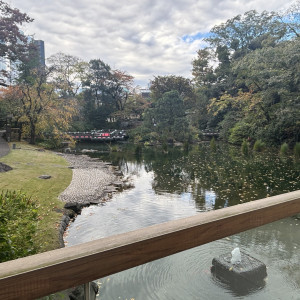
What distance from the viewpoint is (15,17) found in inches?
524

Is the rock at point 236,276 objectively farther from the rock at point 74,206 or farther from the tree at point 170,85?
the tree at point 170,85

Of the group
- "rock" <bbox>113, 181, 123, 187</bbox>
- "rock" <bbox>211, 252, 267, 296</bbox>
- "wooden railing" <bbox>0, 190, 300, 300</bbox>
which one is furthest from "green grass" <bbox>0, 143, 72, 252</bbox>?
"wooden railing" <bbox>0, 190, 300, 300</bbox>

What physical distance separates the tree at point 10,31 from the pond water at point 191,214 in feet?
27.9

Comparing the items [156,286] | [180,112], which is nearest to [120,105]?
[180,112]

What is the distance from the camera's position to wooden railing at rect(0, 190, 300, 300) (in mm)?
554

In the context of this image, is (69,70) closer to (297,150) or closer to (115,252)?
(297,150)

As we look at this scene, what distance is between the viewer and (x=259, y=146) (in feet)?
50.0

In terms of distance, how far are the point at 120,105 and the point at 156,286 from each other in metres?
26.4

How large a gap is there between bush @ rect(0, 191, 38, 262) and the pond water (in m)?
0.83

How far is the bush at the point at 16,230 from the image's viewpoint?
6.33ft

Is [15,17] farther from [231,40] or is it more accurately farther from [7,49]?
[231,40]

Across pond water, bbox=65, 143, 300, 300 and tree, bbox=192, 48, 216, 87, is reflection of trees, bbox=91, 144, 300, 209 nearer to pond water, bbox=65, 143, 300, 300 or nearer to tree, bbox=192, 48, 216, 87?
pond water, bbox=65, 143, 300, 300

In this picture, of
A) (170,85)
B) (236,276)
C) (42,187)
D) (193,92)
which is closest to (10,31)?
(42,187)

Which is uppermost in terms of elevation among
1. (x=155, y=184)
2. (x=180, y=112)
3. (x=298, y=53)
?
(x=298, y=53)
